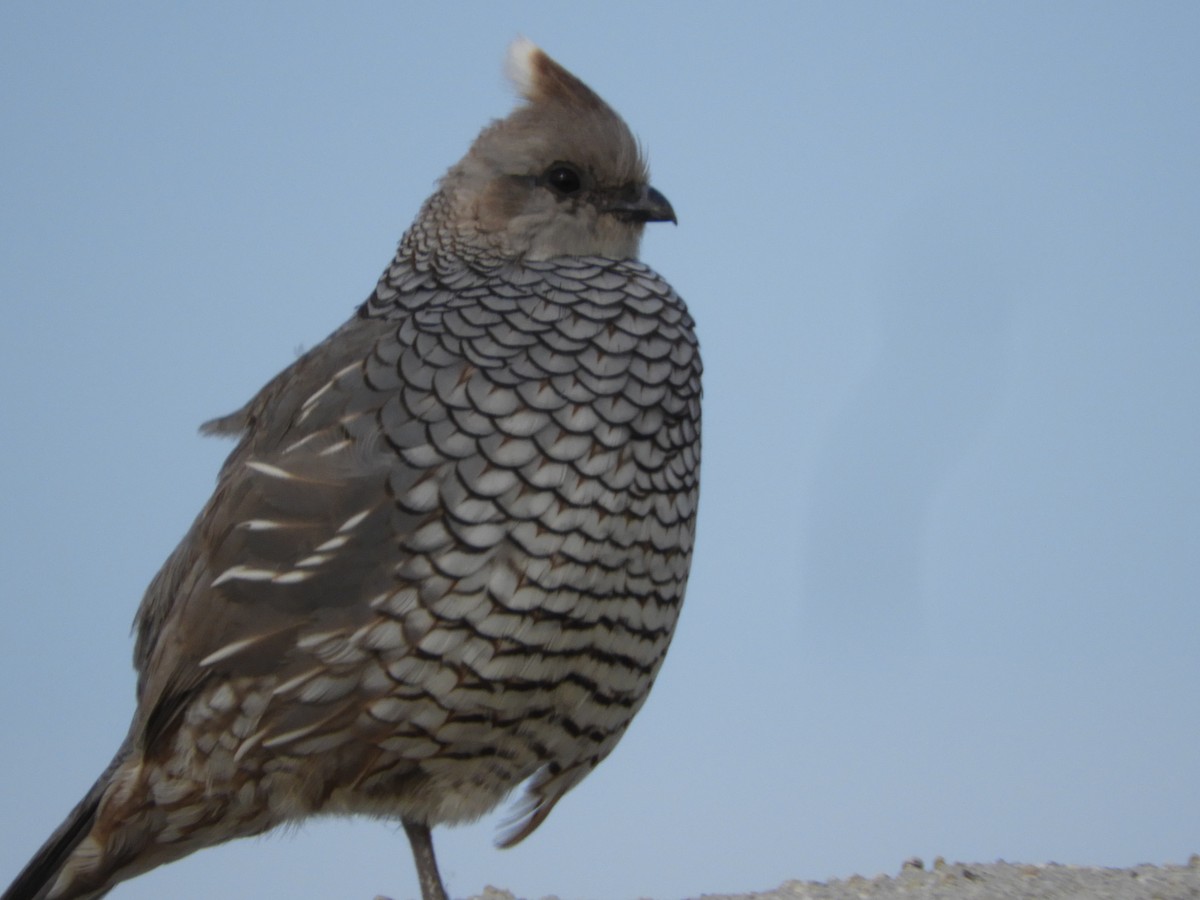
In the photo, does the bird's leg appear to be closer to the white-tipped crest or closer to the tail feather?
the tail feather

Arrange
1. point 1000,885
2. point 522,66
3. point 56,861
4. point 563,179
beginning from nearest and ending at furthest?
1. point 56,861
2. point 563,179
3. point 522,66
4. point 1000,885

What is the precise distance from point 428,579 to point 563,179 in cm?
168

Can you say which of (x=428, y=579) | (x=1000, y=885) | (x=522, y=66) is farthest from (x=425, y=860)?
(x=522, y=66)

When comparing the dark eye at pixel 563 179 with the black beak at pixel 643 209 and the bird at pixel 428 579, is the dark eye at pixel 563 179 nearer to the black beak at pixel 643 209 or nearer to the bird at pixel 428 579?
the black beak at pixel 643 209

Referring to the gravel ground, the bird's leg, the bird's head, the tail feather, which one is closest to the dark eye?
the bird's head

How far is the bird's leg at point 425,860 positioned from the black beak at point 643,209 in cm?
228

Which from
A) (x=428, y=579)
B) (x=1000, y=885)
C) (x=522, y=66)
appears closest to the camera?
(x=428, y=579)

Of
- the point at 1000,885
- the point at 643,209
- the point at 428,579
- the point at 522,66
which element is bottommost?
the point at 1000,885

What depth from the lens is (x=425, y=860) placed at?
507cm

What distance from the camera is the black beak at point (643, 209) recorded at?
5488 millimetres

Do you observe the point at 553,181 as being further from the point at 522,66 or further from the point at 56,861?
the point at 56,861

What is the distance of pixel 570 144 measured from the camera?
212 inches

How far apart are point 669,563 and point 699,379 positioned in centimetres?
69

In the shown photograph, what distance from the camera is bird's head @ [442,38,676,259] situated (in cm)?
534
